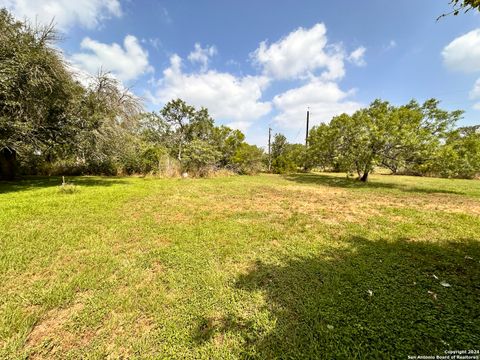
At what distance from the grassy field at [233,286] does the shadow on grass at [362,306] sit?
0.01 m

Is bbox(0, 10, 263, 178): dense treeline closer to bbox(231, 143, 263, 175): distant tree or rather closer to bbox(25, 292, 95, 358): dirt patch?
bbox(231, 143, 263, 175): distant tree

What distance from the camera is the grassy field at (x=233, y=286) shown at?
175 centimetres

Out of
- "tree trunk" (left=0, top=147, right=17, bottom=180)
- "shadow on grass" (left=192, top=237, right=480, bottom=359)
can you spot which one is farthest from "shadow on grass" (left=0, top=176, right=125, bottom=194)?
"shadow on grass" (left=192, top=237, right=480, bottom=359)

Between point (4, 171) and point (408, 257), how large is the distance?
14864 millimetres

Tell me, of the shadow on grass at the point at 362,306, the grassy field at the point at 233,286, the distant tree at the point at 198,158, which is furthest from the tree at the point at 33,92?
the shadow on grass at the point at 362,306

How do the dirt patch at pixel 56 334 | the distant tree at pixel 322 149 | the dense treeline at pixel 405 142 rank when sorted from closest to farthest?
1. the dirt patch at pixel 56 334
2. the dense treeline at pixel 405 142
3. the distant tree at pixel 322 149

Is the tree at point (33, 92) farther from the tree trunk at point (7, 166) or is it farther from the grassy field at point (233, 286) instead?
the grassy field at point (233, 286)

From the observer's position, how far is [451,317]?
199 cm

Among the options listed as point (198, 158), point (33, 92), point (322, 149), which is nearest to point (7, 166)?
point (33, 92)

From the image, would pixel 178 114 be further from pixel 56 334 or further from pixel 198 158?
pixel 56 334

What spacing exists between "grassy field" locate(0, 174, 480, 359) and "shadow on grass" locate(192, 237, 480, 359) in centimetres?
1

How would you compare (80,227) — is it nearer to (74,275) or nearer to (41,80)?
(74,275)

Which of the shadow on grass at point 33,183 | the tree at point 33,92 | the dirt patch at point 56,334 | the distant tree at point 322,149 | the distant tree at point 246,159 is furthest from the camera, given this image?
the distant tree at point 246,159

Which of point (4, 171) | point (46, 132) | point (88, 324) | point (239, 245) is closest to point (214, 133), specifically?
point (46, 132)
